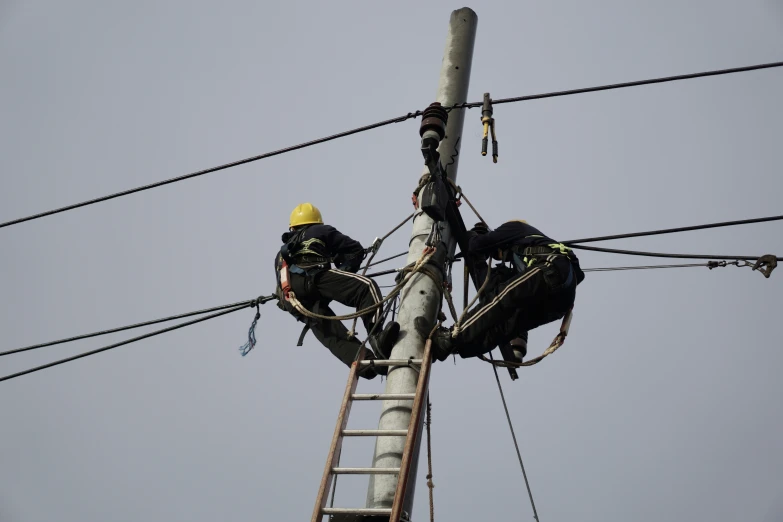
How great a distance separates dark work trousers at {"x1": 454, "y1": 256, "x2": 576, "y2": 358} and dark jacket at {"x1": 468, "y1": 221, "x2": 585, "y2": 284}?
0.90 ft

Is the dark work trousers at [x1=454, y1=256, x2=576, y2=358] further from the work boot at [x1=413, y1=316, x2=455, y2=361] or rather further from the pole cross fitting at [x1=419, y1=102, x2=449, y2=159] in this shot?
the pole cross fitting at [x1=419, y1=102, x2=449, y2=159]

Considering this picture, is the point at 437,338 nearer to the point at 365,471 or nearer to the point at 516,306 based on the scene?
the point at 516,306

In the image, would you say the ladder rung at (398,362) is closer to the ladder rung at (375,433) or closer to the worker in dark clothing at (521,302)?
the worker in dark clothing at (521,302)

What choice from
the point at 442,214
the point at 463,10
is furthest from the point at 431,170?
the point at 463,10

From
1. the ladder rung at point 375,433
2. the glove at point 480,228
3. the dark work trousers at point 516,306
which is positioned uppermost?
the glove at point 480,228

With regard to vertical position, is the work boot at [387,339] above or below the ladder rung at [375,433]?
above

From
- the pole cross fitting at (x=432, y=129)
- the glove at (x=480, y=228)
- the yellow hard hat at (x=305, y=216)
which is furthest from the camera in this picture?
the yellow hard hat at (x=305, y=216)

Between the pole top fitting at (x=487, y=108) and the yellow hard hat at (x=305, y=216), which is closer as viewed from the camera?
the pole top fitting at (x=487, y=108)

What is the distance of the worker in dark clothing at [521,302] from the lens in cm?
636

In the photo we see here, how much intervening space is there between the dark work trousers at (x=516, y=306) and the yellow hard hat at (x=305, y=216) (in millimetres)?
2203

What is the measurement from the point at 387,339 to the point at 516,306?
961mm

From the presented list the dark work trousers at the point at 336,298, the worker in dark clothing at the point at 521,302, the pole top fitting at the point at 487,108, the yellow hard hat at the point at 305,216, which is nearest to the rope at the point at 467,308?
the worker in dark clothing at the point at 521,302

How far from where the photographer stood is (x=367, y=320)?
7012 millimetres

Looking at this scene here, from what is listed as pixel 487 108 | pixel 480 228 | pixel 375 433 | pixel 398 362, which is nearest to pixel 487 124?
pixel 487 108
